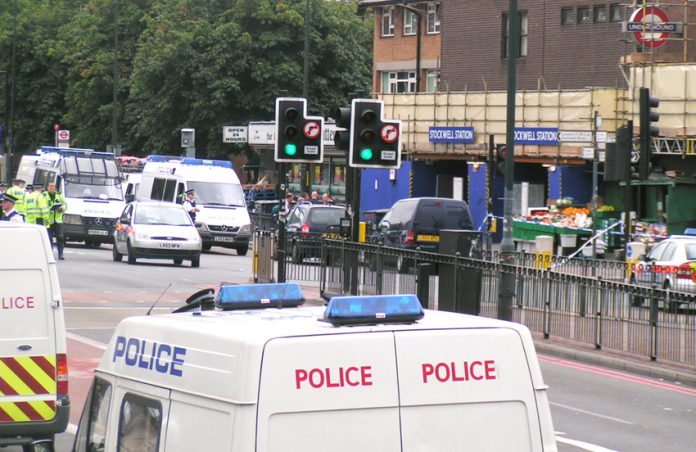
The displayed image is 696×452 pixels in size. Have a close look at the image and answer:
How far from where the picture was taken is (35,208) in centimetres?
3038

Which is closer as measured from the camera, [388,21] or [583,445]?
[583,445]

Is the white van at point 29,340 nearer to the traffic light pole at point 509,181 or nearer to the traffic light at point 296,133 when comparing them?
the traffic light at point 296,133

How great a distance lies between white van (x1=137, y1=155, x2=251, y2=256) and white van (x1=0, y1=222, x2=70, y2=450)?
29.0 meters

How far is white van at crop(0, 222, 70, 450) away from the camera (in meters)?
10.5

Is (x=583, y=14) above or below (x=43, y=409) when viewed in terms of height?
above

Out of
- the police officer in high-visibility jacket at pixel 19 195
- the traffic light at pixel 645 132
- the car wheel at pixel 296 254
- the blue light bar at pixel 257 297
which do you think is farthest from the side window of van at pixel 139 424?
the police officer in high-visibility jacket at pixel 19 195

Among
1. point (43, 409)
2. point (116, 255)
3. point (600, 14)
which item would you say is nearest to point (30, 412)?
point (43, 409)

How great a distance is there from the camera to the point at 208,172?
41.3 m

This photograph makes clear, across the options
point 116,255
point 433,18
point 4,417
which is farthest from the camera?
point 433,18

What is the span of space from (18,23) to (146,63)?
24519 mm

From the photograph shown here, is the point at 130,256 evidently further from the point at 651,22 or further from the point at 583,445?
the point at 583,445

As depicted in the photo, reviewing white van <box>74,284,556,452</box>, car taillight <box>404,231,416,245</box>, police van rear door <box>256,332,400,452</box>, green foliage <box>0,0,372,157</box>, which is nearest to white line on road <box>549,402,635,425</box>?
white van <box>74,284,556,452</box>

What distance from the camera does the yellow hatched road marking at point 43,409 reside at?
1053 centimetres

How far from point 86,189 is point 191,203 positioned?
10.6 feet
